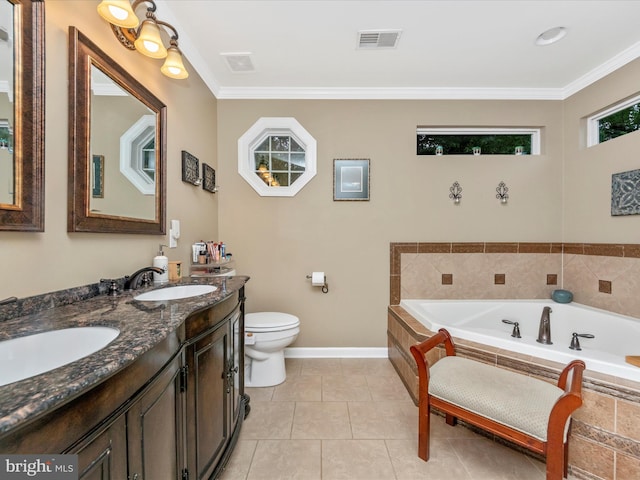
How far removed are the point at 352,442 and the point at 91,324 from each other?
1.48 m

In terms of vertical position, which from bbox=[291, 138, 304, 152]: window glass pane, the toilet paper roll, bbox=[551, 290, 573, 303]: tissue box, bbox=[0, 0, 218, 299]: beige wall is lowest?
bbox=[551, 290, 573, 303]: tissue box

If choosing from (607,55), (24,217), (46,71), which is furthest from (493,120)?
(24,217)

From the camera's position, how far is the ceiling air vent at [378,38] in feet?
6.42

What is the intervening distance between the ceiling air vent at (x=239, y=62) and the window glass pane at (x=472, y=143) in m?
1.71

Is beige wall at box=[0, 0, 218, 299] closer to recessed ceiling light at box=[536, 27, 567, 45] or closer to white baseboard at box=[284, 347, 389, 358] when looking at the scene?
white baseboard at box=[284, 347, 389, 358]

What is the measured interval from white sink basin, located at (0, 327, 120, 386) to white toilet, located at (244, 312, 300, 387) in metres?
1.35

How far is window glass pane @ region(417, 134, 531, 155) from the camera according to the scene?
2830mm

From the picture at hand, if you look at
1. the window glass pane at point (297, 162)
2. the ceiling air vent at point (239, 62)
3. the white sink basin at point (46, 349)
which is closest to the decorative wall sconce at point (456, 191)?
the window glass pane at point (297, 162)

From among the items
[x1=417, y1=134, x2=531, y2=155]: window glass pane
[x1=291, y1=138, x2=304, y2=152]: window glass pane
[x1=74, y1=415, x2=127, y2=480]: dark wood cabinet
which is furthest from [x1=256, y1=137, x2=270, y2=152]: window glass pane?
[x1=74, y1=415, x2=127, y2=480]: dark wood cabinet

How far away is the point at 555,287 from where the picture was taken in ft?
8.99

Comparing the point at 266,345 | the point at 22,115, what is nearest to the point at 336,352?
the point at 266,345

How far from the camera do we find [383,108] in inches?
108

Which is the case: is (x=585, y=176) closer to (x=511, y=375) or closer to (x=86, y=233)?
(x=511, y=375)

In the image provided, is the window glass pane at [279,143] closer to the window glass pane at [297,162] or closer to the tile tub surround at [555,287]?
the window glass pane at [297,162]
